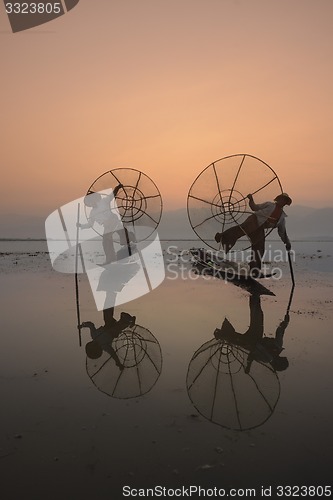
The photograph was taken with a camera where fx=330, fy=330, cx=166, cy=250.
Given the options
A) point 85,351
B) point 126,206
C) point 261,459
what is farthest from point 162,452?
point 126,206

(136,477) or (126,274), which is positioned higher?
(136,477)

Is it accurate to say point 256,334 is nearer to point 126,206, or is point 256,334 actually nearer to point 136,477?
point 136,477

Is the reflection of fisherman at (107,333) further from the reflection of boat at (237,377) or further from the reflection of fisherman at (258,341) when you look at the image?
the reflection of fisherman at (258,341)

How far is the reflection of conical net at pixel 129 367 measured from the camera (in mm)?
4723

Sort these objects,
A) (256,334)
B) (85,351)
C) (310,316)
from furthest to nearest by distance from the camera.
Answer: (310,316) → (256,334) → (85,351)

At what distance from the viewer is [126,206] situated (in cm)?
1523

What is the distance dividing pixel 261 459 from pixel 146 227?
13022mm

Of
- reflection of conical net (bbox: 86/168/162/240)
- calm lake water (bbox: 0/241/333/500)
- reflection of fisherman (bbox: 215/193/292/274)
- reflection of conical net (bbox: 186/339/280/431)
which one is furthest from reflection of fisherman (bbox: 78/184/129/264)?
reflection of conical net (bbox: 186/339/280/431)

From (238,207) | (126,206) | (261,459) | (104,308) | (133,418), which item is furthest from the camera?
(126,206)

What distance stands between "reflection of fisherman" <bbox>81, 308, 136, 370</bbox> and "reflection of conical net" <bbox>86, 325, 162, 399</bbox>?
0.09 meters

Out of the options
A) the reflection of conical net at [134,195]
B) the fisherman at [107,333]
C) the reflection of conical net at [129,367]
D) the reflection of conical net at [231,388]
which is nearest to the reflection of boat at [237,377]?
the reflection of conical net at [231,388]

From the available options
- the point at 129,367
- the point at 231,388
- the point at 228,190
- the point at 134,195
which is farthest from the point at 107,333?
the point at 134,195

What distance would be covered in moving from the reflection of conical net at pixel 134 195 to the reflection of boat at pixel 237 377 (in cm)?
899

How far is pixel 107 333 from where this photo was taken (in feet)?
23.6
